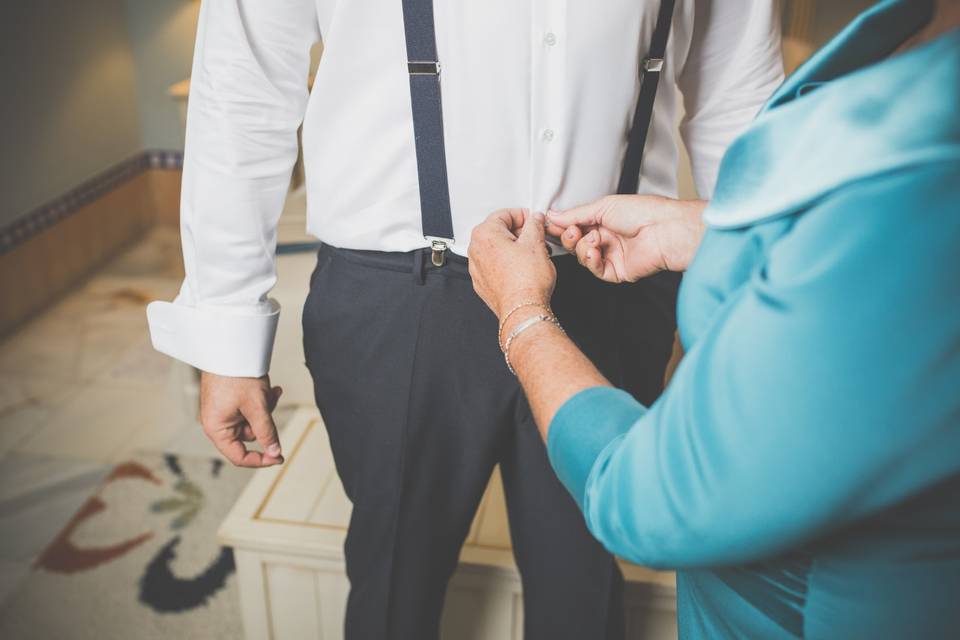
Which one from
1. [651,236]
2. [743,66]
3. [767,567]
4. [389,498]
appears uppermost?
[743,66]

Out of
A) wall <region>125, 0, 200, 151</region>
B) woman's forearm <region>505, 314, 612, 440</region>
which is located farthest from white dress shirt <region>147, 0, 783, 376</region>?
→ wall <region>125, 0, 200, 151</region>

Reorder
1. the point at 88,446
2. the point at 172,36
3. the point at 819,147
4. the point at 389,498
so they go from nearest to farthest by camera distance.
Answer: the point at 819,147 → the point at 389,498 → the point at 88,446 → the point at 172,36

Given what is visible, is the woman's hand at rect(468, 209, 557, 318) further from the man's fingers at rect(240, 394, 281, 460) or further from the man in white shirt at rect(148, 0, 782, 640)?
the man's fingers at rect(240, 394, 281, 460)

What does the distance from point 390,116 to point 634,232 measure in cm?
28

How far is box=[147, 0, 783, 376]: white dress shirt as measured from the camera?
2.70 feet

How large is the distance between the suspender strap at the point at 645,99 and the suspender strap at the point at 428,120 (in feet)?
0.66

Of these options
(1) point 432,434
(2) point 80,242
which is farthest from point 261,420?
(2) point 80,242

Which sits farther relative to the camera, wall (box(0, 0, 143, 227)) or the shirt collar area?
wall (box(0, 0, 143, 227))

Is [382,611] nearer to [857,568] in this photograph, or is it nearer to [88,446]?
[857,568]

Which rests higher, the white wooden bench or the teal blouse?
the teal blouse

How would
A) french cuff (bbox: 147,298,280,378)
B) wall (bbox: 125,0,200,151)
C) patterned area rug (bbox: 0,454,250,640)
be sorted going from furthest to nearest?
wall (bbox: 125,0,200,151)
patterned area rug (bbox: 0,454,250,640)
french cuff (bbox: 147,298,280,378)

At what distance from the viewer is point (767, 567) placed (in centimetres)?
65

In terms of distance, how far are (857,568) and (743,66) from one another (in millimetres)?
618

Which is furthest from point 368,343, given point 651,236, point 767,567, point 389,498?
point 767,567
